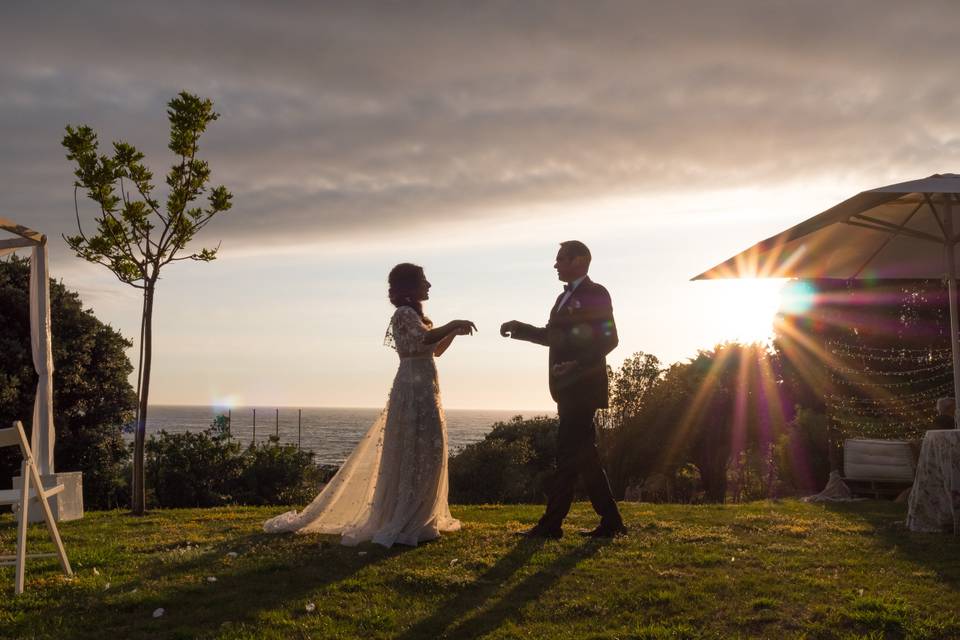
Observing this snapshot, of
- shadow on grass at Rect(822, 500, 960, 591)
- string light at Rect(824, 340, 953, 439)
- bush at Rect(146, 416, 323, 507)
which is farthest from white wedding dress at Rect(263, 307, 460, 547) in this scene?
string light at Rect(824, 340, 953, 439)

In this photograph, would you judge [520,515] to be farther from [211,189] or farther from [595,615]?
[211,189]

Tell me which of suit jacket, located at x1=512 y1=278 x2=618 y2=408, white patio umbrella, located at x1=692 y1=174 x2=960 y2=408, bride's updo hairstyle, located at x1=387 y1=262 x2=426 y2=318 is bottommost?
suit jacket, located at x1=512 y1=278 x2=618 y2=408

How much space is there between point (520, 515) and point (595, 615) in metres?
5.23

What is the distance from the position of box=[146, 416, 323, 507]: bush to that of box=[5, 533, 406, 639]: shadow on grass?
9.77 m

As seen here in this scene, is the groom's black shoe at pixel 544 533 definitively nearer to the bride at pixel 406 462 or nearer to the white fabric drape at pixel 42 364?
the bride at pixel 406 462

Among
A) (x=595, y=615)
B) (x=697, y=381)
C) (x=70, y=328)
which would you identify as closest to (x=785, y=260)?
(x=595, y=615)

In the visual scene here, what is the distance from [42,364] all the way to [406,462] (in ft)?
17.8

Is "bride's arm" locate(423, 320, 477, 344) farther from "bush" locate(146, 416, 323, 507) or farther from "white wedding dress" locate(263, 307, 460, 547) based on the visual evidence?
"bush" locate(146, 416, 323, 507)

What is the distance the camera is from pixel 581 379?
25.3ft

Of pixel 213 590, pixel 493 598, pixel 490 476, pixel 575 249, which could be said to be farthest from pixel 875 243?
pixel 490 476

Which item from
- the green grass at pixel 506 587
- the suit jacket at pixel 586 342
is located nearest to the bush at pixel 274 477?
the green grass at pixel 506 587

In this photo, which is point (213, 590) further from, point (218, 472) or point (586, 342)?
point (218, 472)

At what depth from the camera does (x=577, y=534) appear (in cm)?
812

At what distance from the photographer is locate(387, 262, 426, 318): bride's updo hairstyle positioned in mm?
8273
